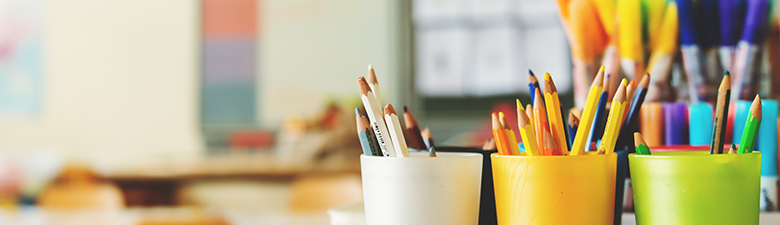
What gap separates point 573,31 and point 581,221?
7.2 inches

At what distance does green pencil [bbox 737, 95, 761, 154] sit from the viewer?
0.28 metres

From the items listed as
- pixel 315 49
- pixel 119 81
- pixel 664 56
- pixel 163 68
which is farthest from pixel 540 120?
pixel 119 81

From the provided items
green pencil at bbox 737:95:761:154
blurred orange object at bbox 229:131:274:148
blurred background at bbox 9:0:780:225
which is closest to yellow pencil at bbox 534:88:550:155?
green pencil at bbox 737:95:761:154

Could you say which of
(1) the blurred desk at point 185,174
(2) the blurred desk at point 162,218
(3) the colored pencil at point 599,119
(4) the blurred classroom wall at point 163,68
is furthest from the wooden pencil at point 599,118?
(4) the blurred classroom wall at point 163,68

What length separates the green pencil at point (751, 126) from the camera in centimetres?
28

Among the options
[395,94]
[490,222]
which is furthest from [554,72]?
[490,222]

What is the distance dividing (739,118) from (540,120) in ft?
0.62

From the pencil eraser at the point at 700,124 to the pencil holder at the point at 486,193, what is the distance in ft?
0.54

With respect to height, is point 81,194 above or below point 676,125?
below

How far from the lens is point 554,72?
1637 millimetres

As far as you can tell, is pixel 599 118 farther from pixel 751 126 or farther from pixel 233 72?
pixel 233 72

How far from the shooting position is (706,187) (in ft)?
0.93

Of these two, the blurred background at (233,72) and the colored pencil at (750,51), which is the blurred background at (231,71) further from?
the colored pencil at (750,51)

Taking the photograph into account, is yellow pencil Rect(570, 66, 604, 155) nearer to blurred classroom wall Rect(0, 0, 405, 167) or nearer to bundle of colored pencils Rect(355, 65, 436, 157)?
bundle of colored pencils Rect(355, 65, 436, 157)
